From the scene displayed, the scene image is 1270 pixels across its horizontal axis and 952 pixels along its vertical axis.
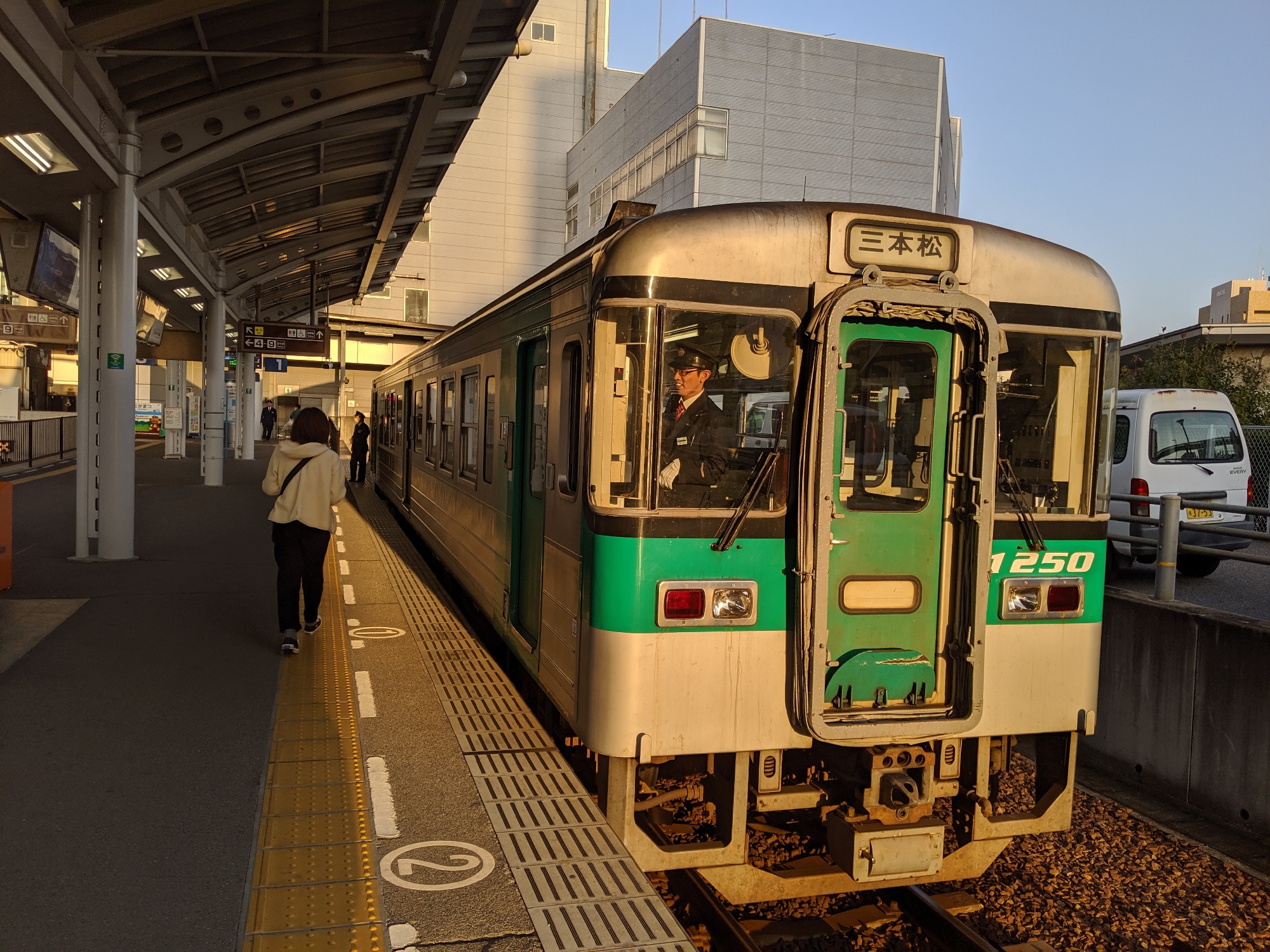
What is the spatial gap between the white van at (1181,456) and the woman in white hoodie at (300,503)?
8128 mm

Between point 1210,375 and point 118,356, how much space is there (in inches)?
946

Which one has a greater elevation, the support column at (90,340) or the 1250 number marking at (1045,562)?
the support column at (90,340)

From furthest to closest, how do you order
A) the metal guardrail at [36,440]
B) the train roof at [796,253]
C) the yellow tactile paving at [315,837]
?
Result: the metal guardrail at [36,440] < the train roof at [796,253] < the yellow tactile paving at [315,837]

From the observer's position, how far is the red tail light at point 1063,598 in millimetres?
4535

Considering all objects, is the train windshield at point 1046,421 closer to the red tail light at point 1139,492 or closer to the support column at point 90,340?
the red tail light at point 1139,492

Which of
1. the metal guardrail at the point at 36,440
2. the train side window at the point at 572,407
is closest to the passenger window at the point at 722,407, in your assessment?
the train side window at the point at 572,407

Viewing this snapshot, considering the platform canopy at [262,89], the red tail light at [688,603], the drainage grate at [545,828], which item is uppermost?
the platform canopy at [262,89]

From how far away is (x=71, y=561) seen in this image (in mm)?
10508

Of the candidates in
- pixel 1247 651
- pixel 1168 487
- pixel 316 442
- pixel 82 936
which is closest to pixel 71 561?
pixel 316 442

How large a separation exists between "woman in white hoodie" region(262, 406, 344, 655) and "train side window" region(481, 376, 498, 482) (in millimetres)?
1027

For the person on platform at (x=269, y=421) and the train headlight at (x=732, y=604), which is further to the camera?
the person on platform at (x=269, y=421)

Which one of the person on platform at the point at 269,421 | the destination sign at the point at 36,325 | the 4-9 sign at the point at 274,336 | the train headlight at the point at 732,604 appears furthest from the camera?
the person on platform at the point at 269,421

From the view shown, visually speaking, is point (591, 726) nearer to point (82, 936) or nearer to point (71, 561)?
point (82, 936)

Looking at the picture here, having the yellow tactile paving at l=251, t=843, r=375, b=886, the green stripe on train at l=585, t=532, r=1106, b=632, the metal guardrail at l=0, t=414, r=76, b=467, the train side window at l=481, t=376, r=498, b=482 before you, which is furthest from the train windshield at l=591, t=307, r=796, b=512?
the metal guardrail at l=0, t=414, r=76, b=467
